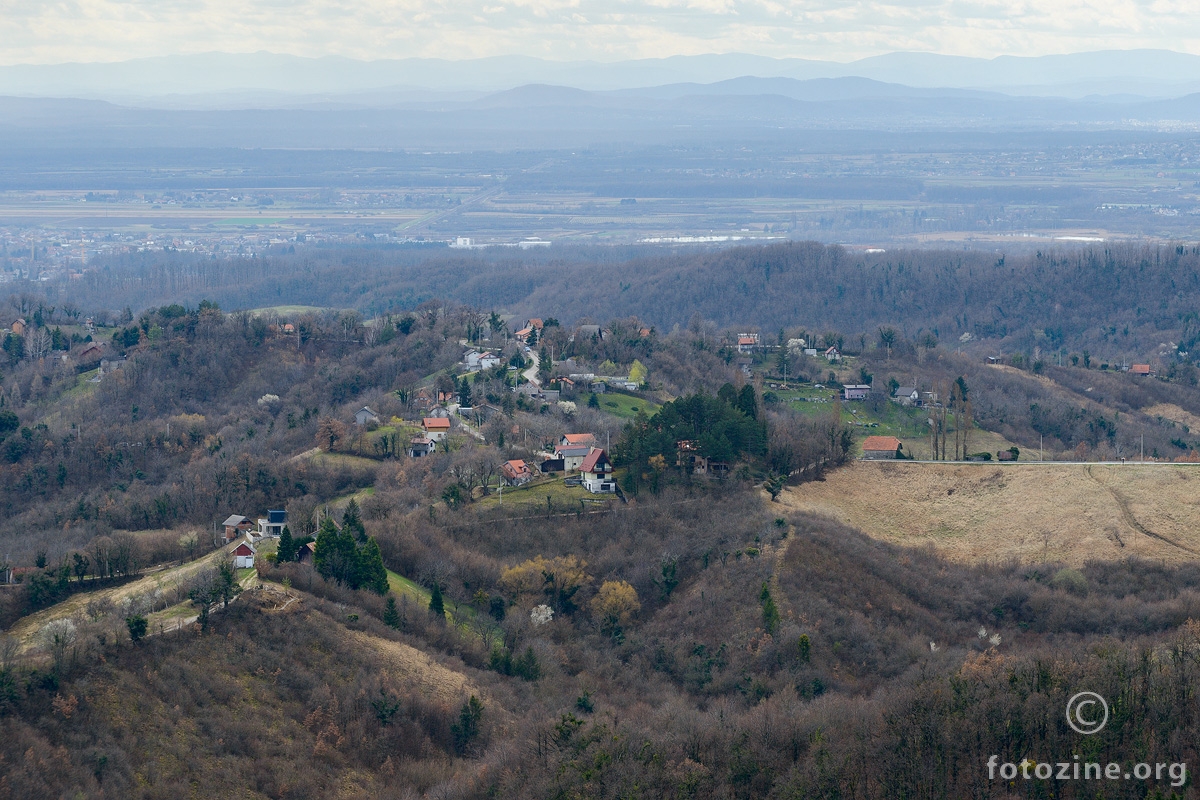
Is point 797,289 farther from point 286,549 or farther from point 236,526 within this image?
point 286,549

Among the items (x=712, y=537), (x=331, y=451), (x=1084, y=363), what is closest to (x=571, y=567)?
(x=712, y=537)

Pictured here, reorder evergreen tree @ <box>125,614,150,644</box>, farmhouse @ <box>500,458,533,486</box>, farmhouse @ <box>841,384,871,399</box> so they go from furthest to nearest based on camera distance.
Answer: farmhouse @ <box>841,384,871,399</box>
farmhouse @ <box>500,458,533,486</box>
evergreen tree @ <box>125,614,150,644</box>

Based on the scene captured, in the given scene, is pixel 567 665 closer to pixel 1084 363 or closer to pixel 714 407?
pixel 714 407

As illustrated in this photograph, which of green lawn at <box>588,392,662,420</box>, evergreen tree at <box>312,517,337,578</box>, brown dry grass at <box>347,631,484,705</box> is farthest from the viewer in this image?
green lawn at <box>588,392,662,420</box>

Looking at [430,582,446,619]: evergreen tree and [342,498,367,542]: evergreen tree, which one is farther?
[342,498,367,542]: evergreen tree

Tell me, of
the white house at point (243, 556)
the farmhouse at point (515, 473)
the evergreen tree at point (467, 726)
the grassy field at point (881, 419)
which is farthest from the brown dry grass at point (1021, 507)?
the white house at point (243, 556)

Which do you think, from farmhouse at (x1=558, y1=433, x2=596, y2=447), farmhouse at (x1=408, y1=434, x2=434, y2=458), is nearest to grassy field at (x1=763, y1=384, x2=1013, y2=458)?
farmhouse at (x1=558, y1=433, x2=596, y2=447)

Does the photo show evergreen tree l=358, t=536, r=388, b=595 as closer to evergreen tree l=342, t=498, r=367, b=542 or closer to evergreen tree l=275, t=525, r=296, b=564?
evergreen tree l=342, t=498, r=367, b=542

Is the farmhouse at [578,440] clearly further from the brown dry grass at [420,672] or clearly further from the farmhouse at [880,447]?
the brown dry grass at [420,672]
